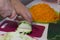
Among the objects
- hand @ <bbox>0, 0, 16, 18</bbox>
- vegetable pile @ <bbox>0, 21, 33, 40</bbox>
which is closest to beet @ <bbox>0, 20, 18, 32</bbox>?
vegetable pile @ <bbox>0, 21, 33, 40</bbox>

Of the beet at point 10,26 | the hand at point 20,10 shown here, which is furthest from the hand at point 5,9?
the beet at point 10,26

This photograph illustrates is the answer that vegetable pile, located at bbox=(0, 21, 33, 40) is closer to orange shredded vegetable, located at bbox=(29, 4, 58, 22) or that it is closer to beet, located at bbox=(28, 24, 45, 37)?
beet, located at bbox=(28, 24, 45, 37)

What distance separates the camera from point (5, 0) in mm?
588

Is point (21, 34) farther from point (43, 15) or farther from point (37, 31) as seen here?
point (43, 15)

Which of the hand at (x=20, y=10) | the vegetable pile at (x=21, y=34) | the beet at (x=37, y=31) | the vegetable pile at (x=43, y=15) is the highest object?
the hand at (x=20, y=10)

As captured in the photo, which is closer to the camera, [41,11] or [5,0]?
[5,0]

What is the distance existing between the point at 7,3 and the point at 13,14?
0.05m

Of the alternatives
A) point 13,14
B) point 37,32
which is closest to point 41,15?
point 37,32

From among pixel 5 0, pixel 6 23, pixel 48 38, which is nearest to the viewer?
pixel 5 0

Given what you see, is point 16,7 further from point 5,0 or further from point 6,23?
point 6,23

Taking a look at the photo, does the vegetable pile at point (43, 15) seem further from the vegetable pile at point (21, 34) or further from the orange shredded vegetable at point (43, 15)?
the vegetable pile at point (21, 34)

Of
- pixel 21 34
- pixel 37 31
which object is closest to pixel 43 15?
pixel 37 31

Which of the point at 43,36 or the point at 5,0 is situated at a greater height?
the point at 5,0

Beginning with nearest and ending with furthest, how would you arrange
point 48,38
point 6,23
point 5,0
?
1. point 5,0
2. point 48,38
3. point 6,23
